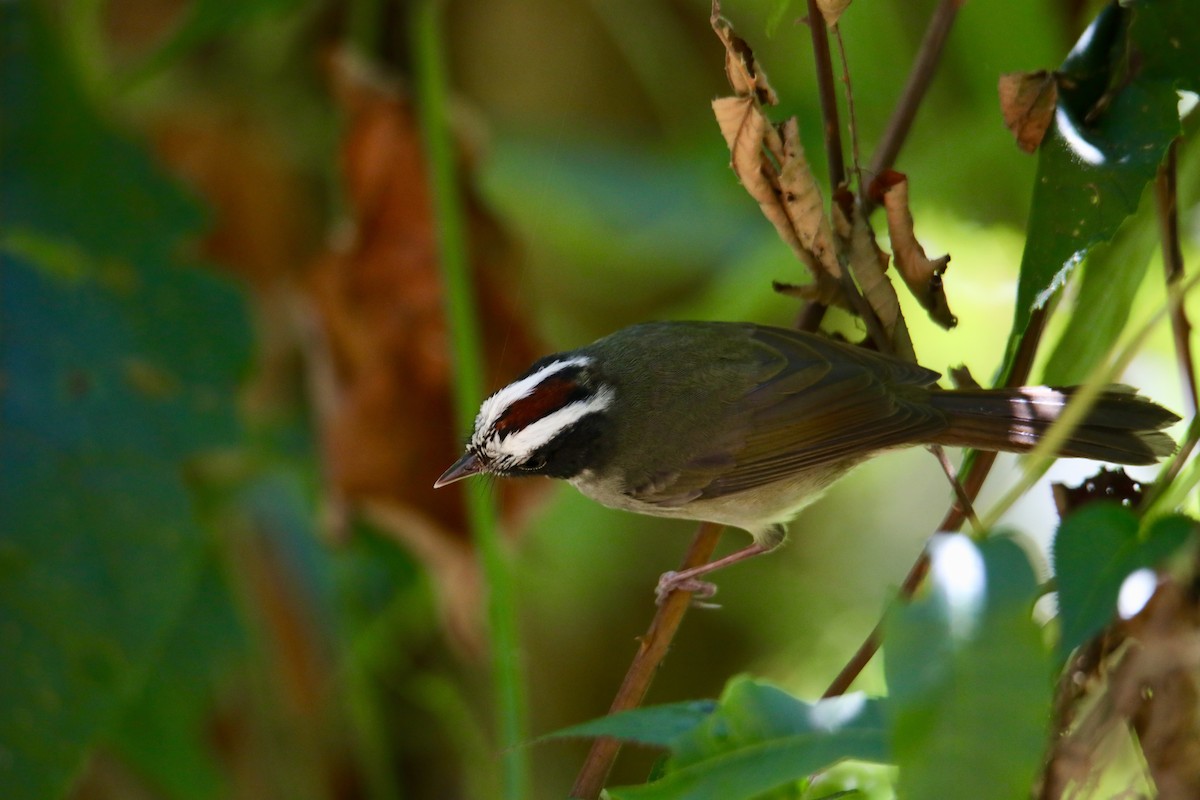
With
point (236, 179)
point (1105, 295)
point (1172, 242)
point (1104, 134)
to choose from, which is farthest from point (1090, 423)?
point (236, 179)

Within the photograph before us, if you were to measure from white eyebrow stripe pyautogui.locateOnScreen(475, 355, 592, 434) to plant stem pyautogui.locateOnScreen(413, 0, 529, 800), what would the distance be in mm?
97

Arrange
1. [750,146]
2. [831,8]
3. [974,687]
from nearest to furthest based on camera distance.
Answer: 1. [974,687]
2. [831,8]
3. [750,146]

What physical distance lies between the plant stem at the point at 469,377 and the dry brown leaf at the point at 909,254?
0.98m

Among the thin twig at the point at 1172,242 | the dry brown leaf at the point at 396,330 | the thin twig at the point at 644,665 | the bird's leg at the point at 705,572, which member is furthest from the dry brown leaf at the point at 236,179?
the thin twig at the point at 1172,242

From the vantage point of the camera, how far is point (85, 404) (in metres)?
3.02

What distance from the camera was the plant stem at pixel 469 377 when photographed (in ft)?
7.31

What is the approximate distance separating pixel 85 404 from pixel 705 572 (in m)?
1.67

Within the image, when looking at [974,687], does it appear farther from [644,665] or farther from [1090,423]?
[1090,423]

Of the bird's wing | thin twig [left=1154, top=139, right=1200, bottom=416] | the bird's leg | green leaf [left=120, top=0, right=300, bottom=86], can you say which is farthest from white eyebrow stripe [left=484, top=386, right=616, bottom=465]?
green leaf [left=120, top=0, right=300, bottom=86]

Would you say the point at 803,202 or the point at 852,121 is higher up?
the point at 852,121

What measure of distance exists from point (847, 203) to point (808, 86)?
6.03 ft

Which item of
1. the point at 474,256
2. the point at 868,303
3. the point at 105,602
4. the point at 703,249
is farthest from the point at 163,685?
the point at 868,303

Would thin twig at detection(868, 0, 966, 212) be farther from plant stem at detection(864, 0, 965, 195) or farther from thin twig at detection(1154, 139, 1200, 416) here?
thin twig at detection(1154, 139, 1200, 416)

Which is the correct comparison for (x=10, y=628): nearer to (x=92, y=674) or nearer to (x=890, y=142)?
(x=92, y=674)
